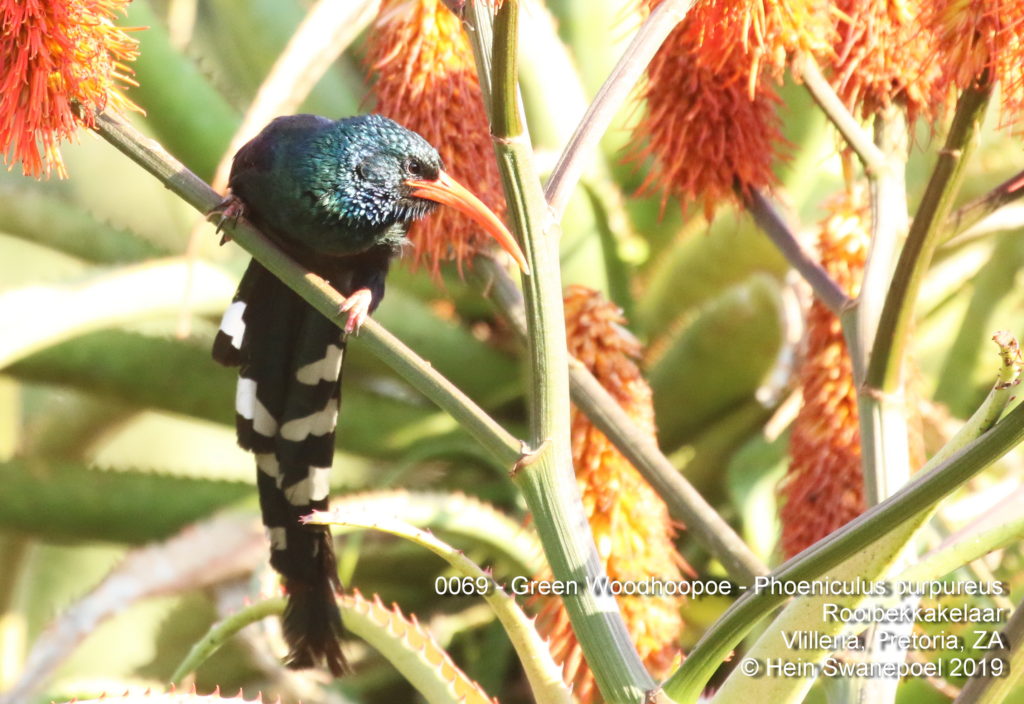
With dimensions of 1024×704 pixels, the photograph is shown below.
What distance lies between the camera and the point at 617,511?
4.72 ft

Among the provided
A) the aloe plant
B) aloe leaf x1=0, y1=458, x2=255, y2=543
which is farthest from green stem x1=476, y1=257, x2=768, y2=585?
aloe leaf x1=0, y1=458, x2=255, y2=543

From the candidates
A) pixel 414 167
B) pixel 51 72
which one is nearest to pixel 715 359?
pixel 414 167

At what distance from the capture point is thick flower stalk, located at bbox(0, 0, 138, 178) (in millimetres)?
1106

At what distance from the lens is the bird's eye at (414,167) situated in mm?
1557

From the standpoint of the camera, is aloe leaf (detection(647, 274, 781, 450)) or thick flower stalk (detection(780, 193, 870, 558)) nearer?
thick flower stalk (detection(780, 193, 870, 558))

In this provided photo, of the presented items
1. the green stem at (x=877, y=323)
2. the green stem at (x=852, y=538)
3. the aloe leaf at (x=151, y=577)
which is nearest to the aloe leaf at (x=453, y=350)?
the aloe leaf at (x=151, y=577)

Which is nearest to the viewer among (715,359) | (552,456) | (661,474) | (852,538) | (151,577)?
(852,538)

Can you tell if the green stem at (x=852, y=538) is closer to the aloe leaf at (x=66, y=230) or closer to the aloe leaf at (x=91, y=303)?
the aloe leaf at (x=91, y=303)

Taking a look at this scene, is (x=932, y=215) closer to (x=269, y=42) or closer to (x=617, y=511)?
(x=617, y=511)

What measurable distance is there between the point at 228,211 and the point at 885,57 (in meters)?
0.79

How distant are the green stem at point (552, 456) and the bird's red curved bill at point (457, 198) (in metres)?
0.12

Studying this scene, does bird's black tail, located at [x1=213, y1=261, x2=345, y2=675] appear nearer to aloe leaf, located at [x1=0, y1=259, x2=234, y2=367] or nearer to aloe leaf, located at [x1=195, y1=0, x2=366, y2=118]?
aloe leaf, located at [x1=0, y1=259, x2=234, y2=367]

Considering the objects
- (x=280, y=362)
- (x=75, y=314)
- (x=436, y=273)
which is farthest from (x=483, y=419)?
(x=75, y=314)

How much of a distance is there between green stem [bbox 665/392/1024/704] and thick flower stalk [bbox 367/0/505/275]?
657mm
